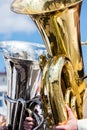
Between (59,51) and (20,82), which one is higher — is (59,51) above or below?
above

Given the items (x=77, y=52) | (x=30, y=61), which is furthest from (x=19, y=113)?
(x=77, y=52)

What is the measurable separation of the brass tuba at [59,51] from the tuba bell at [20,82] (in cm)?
47

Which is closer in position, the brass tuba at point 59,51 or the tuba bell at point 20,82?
the brass tuba at point 59,51

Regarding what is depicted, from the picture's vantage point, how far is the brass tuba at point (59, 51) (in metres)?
2.38

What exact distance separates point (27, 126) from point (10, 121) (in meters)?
0.24

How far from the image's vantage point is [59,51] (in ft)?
8.57

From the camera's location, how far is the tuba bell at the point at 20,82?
10.3 ft

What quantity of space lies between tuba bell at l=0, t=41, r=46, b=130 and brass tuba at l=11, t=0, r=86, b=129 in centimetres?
47

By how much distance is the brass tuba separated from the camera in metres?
2.38

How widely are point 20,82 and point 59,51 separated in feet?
2.21

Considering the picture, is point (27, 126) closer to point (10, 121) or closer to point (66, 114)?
point (10, 121)

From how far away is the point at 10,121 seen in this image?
125 inches

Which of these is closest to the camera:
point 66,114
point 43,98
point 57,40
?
point 66,114

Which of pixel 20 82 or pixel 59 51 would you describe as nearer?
pixel 59 51
